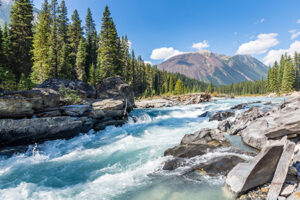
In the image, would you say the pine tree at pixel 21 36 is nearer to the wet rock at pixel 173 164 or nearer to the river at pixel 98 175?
the river at pixel 98 175

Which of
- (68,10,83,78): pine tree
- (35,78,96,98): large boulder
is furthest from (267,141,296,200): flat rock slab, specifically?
(68,10,83,78): pine tree

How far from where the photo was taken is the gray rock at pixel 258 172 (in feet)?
17.9

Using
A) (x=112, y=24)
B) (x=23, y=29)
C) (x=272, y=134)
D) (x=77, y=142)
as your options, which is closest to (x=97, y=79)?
(x=112, y=24)

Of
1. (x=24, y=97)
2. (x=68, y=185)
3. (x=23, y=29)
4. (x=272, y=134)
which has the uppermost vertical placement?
(x=23, y=29)

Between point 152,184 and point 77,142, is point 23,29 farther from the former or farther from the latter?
point 152,184

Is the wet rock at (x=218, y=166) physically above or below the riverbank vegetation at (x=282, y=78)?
below

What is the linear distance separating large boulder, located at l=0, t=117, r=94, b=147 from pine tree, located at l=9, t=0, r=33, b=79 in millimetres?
21867

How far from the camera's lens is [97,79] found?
107ft

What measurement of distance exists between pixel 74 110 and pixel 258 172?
15300mm

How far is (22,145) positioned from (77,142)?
401cm

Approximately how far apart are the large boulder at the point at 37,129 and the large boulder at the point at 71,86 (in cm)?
852

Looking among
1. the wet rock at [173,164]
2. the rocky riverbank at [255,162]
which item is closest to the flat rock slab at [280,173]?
the rocky riverbank at [255,162]

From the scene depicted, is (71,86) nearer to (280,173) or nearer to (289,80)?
(280,173)

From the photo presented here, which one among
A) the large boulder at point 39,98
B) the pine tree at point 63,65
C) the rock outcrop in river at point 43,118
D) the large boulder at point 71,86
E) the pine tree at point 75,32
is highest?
the pine tree at point 75,32
